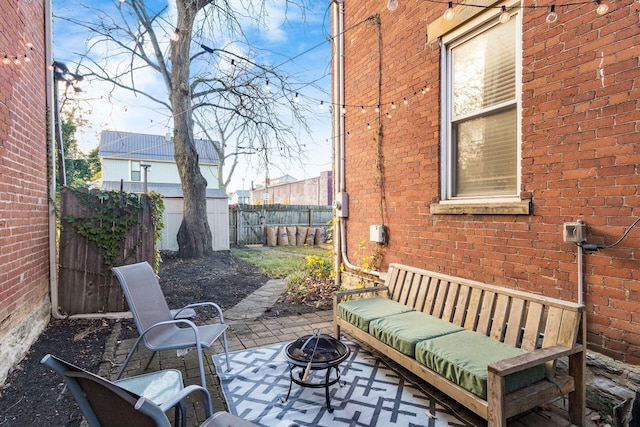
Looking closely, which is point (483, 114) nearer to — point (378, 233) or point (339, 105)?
point (378, 233)

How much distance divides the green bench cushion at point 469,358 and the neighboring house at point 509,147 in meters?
0.70

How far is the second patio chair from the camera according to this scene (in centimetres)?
283

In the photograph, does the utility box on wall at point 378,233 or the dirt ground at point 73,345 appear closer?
the dirt ground at point 73,345

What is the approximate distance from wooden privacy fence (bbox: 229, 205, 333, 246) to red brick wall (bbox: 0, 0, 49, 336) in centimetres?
1009

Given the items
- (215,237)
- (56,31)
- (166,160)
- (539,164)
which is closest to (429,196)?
(539,164)

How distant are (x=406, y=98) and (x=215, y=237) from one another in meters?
9.86

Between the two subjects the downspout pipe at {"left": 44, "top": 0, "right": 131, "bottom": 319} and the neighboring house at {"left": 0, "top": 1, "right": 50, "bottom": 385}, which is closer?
the neighboring house at {"left": 0, "top": 1, "right": 50, "bottom": 385}

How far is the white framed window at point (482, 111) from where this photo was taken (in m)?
3.20

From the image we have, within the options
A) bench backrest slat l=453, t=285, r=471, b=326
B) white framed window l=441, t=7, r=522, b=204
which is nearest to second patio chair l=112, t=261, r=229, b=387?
bench backrest slat l=453, t=285, r=471, b=326

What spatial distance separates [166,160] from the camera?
2264 cm

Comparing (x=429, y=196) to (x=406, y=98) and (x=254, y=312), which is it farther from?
(x=254, y=312)

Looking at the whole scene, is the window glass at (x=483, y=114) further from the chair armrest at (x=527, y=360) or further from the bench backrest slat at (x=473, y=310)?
the chair armrest at (x=527, y=360)

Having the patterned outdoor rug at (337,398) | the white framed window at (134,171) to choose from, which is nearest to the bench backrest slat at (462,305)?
the patterned outdoor rug at (337,398)

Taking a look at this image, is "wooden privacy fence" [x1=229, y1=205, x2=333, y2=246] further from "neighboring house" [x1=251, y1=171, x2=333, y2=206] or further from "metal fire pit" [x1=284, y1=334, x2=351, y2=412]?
→ "metal fire pit" [x1=284, y1=334, x2=351, y2=412]
